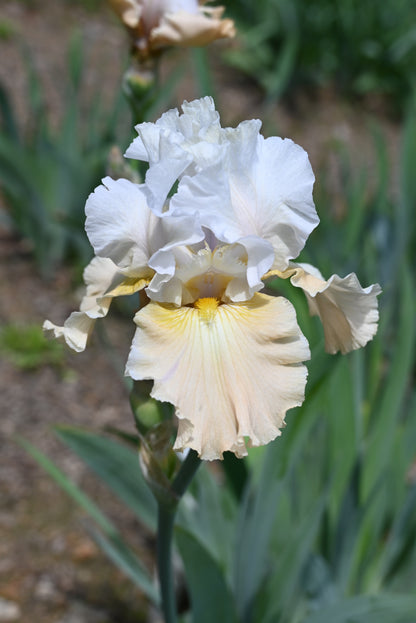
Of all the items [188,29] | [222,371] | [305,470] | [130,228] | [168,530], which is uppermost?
[188,29]

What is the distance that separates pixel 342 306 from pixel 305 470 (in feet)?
2.65

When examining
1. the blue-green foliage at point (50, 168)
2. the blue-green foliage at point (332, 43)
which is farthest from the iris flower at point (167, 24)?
the blue-green foliage at point (332, 43)

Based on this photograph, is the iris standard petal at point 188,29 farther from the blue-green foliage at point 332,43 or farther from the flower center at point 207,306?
the blue-green foliage at point 332,43

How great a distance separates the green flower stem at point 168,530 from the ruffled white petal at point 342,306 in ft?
0.77

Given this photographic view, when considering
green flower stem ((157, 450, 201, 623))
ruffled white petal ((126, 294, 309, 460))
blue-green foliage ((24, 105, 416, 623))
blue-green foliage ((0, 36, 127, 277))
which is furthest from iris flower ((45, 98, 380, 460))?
blue-green foliage ((0, 36, 127, 277))

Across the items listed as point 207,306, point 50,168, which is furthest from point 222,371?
point 50,168

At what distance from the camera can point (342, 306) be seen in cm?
80

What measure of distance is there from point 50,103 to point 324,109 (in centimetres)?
193

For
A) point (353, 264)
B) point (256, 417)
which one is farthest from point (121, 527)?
point (256, 417)

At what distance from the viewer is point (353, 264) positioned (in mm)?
2205

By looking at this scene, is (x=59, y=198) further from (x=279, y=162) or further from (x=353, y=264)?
(x=279, y=162)

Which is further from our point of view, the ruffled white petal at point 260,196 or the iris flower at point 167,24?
the iris flower at point 167,24

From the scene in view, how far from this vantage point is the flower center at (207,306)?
0.78m

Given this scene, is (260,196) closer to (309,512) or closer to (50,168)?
(309,512)
